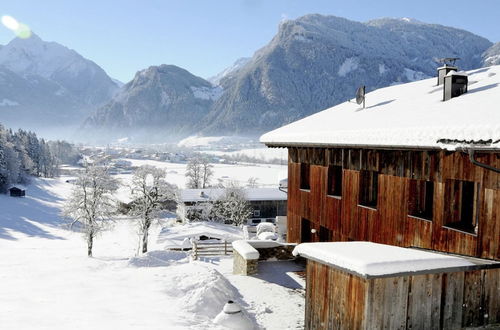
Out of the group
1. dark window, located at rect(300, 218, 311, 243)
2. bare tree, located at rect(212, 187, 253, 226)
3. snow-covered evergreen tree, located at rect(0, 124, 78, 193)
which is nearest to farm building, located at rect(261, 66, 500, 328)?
dark window, located at rect(300, 218, 311, 243)

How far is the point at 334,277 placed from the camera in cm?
811

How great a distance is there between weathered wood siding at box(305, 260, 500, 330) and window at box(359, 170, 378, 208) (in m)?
5.18

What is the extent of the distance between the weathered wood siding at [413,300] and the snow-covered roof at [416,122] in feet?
9.35

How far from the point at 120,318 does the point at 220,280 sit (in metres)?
4.26

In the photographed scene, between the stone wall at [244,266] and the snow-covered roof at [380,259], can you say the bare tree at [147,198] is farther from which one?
the snow-covered roof at [380,259]

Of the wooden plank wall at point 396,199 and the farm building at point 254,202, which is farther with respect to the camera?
the farm building at point 254,202

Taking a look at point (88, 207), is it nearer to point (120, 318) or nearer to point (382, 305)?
point (120, 318)

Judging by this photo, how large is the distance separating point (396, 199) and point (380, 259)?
445 cm

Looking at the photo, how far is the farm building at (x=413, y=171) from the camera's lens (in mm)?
8344

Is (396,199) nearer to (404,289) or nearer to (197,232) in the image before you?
(404,289)

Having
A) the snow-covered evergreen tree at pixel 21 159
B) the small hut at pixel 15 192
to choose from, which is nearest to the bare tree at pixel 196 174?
the small hut at pixel 15 192

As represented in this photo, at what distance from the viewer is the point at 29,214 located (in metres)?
64.1

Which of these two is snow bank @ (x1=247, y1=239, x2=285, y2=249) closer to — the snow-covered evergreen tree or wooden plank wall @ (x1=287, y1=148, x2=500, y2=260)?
wooden plank wall @ (x1=287, y1=148, x2=500, y2=260)

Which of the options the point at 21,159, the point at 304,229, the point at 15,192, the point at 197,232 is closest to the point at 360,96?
the point at 304,229
